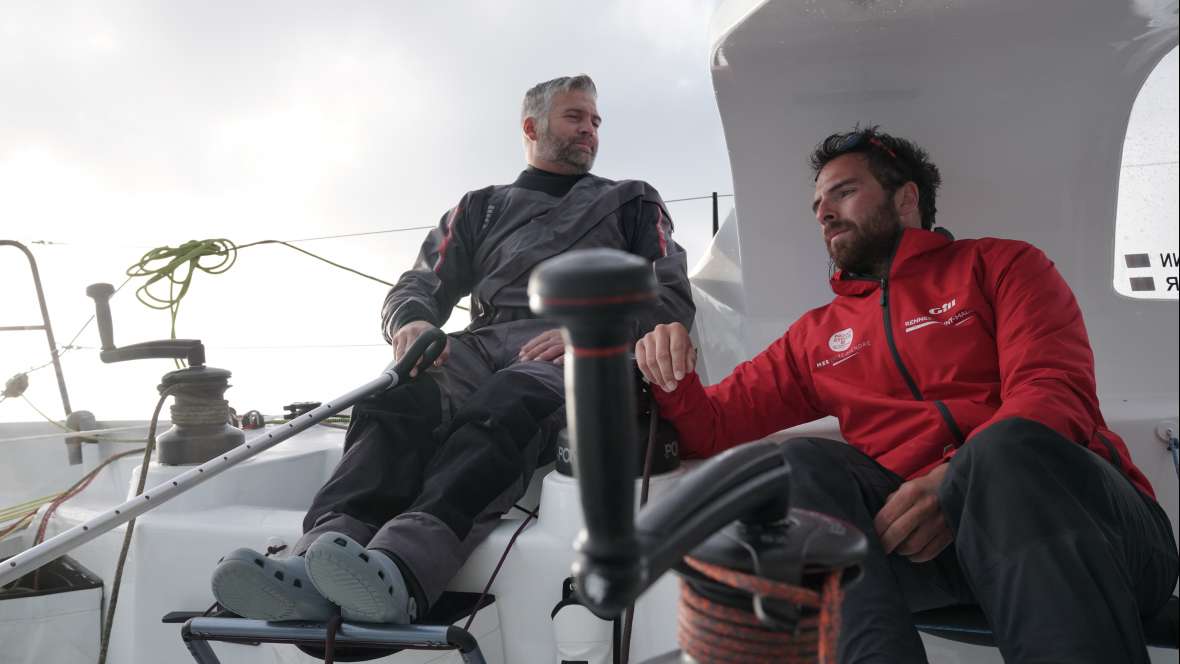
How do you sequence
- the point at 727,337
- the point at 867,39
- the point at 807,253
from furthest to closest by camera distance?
the point at 727,337, the point at 807,253, the point at 867,39

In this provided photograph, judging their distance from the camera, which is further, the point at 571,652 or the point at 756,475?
the point at 571,652

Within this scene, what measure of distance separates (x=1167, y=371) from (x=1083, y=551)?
1.00m

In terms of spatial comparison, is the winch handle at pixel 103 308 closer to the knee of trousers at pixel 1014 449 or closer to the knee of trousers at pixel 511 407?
the knee of trousers at pixel 511 407

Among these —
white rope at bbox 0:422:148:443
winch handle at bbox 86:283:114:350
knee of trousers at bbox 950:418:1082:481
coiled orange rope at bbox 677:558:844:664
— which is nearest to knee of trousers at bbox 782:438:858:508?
knee of trousers at bbox 950:418:1082:481

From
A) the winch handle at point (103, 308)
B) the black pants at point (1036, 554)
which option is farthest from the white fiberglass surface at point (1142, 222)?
the winch handle at point (103, 308)

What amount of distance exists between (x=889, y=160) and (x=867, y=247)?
173mm

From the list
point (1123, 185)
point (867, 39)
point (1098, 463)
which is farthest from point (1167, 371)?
point (1098, 463)

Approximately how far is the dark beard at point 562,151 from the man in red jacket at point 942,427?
553 mm

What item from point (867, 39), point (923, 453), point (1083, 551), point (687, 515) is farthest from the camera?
point (867, 39)

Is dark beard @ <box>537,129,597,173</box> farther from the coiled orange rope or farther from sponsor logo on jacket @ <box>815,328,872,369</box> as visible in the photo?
the coiled orange rope

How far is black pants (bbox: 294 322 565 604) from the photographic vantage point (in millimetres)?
1084

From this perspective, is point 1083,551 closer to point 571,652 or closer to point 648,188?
point 571,652

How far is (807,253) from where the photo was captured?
5.72 ft

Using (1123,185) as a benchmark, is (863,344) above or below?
below
